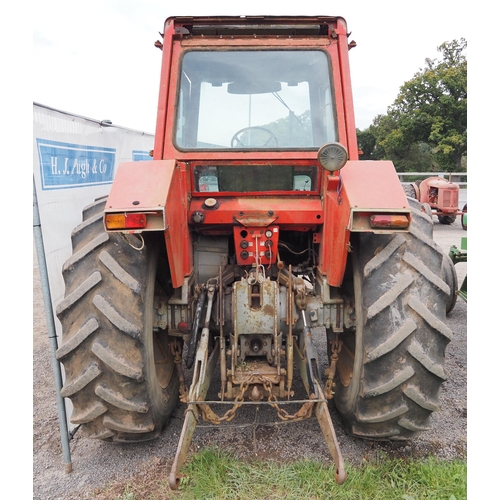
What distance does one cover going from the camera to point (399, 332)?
238cm

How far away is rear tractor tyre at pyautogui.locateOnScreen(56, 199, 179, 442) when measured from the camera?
2414 millimetres

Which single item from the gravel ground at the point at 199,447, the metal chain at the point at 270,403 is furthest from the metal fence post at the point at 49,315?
the metal chain at the point at 270,403

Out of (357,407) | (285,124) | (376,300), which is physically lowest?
(357,407)

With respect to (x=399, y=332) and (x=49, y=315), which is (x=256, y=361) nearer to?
(x=399, y=332)

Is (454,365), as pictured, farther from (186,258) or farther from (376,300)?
(186,258)

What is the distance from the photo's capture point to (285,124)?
3.09 metres

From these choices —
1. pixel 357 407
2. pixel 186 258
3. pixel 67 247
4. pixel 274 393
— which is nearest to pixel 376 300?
pixel 357 407

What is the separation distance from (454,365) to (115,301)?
3.25 meters

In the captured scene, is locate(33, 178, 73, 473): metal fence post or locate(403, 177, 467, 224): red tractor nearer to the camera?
locate(33, 178, 73, 473): metal fence post

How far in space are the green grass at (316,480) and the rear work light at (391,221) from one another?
4.80 feet

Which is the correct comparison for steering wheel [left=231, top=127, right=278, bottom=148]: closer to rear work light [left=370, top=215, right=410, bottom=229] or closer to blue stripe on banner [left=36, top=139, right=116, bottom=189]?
rear work light [left=370, top=215, right=410, bottom=229]

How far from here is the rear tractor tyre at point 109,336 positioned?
2.41 meters

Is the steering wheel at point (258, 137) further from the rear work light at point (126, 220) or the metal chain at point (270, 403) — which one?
the metal chain at point (270, 403)

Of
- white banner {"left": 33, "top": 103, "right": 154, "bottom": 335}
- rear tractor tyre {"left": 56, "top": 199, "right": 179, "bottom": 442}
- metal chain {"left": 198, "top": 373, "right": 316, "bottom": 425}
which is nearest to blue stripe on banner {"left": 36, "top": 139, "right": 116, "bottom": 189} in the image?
white banner {"left": 33, "top": 103, "right": 154, "bottom": 335}
